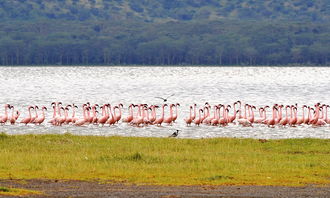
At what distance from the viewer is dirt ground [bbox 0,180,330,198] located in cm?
2362

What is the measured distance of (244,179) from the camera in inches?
1101

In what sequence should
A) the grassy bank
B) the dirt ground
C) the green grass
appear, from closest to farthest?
the green grass < the dirt ground < the grassy bank

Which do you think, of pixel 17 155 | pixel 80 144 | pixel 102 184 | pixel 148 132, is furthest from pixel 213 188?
pixel 148 132

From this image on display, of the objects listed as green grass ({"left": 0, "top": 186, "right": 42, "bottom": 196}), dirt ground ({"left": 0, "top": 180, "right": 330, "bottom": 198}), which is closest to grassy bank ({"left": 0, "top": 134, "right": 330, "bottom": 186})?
dirt ground ({"left": 0, "top": 180, "right": 330, "bottom": 198})

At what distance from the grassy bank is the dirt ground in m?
1.31

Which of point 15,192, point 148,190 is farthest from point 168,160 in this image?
point 15,192

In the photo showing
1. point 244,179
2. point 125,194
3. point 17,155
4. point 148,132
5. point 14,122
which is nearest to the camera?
point 125,194

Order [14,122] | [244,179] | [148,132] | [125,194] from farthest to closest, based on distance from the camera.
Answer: [14,122] < [148,132] < [244,179] < [125,194]

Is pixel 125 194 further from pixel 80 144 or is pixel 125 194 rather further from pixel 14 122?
pixel 14 122

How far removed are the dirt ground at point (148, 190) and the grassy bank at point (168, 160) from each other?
1305 millimetres

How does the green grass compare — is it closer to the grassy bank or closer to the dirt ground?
the dirt ground

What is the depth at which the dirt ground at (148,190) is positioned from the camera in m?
23.6

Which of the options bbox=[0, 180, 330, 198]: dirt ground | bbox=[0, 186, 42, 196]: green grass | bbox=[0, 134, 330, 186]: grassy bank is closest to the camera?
bbox=[0, 186, 42, 196]: green grass

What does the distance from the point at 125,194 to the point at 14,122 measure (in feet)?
125
